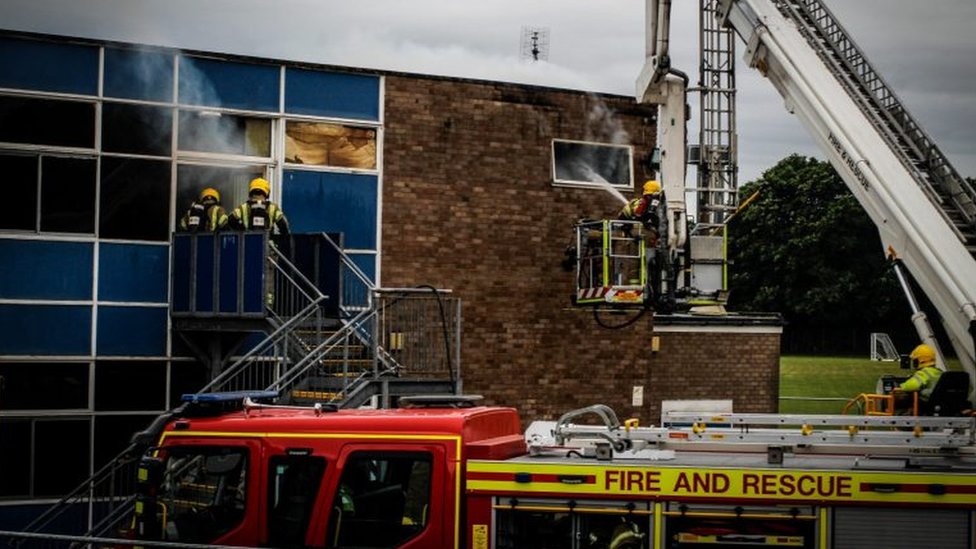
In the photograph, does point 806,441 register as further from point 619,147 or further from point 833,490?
point 619,147

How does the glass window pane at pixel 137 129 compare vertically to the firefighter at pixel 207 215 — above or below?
above

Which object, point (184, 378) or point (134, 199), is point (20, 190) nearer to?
point (134, 199)

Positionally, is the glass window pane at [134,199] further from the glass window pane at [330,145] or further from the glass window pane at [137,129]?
the glass window pane at [330,145]

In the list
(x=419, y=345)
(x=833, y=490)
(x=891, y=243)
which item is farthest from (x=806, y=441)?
(x=419, y=345)

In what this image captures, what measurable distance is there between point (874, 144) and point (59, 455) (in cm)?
1133

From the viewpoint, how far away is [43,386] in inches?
741

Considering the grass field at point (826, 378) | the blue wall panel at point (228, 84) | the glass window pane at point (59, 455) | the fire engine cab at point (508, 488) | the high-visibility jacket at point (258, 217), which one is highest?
the blue wall panel at point (228, 84)

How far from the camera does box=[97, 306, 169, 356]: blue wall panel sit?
19281 mm

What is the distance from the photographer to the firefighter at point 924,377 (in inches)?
647

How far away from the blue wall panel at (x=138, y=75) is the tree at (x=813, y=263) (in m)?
58.2

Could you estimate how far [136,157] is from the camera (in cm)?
1950

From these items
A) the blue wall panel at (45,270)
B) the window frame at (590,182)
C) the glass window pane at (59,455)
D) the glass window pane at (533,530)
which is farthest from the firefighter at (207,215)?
the glass window pane at (533,530)

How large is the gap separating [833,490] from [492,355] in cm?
1217

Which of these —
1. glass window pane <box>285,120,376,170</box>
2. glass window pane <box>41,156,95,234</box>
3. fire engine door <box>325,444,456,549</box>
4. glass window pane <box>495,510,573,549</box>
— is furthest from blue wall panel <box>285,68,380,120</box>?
glass window pane <box>495,510,573,549</box>
